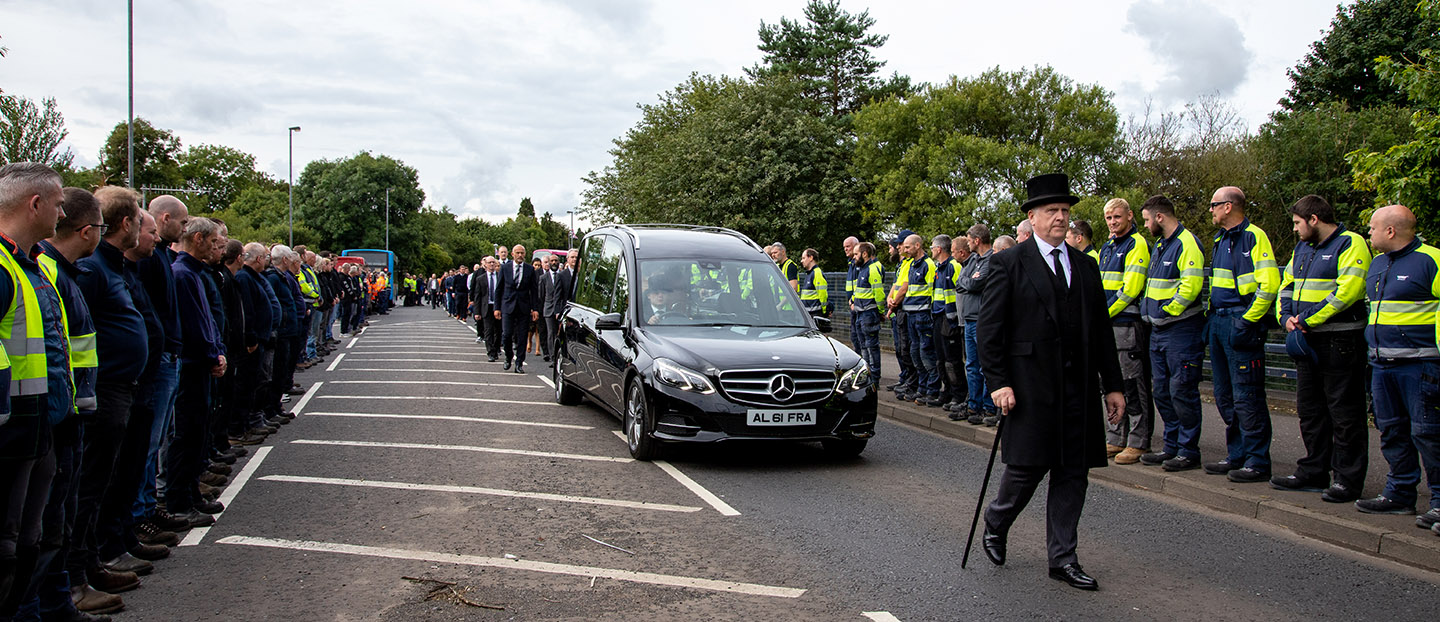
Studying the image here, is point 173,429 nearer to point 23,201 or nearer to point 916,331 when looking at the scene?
point 23,201

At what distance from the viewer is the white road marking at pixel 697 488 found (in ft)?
Result: 21.5

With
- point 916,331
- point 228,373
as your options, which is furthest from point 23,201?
point 916,331

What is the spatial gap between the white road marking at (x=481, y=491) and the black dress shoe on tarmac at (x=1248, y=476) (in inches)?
151

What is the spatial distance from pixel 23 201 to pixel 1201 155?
A: 4759 centimetres

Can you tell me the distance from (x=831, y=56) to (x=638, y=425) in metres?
49.5

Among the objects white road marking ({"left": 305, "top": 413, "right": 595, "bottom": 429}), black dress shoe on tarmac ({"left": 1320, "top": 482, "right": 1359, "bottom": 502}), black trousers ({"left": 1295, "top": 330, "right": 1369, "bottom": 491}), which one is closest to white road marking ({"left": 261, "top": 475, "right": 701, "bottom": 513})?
white road marking ({"left": 305, "top": 413, "right": 595, "bottom": 429})

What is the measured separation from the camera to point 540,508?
6559 mm

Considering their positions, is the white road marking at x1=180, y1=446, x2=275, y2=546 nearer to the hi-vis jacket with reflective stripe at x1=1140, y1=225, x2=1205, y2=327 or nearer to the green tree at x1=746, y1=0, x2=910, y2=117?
the hi-vis jacket with reflective stripe at x1=1140, y1=225, x2=1205, y2=327

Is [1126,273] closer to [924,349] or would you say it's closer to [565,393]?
[924,349]

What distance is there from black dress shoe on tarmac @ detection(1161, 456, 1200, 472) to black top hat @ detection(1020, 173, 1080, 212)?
339 cm

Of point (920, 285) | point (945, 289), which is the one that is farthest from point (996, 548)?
point (920, 285)

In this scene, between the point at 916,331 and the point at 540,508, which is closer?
the point at 540,508

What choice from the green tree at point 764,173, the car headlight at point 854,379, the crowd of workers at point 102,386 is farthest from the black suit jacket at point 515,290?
the green tree at point 764,173

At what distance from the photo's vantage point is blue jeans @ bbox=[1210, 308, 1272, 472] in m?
7.14
